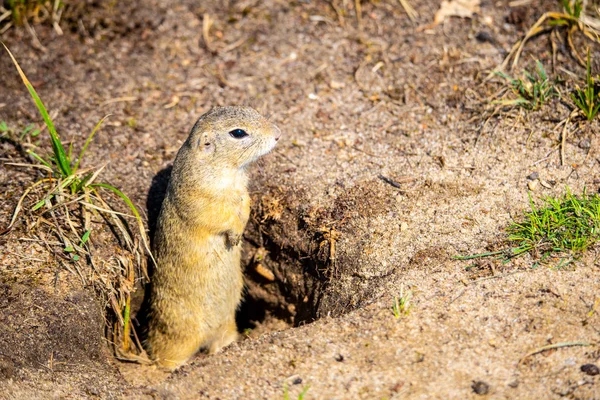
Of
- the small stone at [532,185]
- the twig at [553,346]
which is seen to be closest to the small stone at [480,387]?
the twig at [553,346]

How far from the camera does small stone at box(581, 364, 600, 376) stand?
130 inches

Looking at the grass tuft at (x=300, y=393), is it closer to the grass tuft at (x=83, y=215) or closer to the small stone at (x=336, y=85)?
the grass tuft at (x=83, y=215)

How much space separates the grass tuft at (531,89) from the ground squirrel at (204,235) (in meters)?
2.20

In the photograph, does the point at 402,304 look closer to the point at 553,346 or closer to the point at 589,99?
the point at 553,346

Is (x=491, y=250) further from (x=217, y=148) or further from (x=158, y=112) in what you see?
(x=158, y=112)

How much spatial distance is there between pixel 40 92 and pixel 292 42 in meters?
2.52

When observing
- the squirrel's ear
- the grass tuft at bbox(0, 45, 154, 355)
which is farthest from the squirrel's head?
the grass tuft at bbox(0, 45, 154, 355)

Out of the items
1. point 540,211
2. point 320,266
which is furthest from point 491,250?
point 320,266

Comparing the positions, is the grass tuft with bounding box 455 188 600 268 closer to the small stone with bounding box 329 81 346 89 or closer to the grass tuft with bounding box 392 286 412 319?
the grass tuft with bounding box 392 286 412 319

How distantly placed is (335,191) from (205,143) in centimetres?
117

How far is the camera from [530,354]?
348 centimetres

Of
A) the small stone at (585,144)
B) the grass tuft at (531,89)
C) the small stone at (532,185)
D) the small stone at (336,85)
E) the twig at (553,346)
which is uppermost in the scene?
the grass tuft at (531,89)

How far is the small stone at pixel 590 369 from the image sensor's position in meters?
3.29

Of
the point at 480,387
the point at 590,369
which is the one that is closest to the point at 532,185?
the point at 590,369
